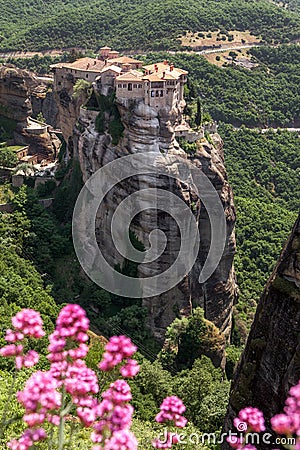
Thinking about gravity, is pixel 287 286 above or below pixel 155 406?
above

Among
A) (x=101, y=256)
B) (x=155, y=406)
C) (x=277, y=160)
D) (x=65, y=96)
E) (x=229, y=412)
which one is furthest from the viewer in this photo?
(x=277, y=160)

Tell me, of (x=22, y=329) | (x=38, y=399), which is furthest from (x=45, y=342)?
(x=38, y=399)

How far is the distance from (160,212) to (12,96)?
1019 inches

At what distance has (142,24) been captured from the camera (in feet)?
392

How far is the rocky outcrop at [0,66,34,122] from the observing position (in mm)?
59219

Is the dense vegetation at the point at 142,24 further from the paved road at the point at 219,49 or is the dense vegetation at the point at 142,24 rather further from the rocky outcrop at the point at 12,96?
the rocky outcrop at the point at 12,96

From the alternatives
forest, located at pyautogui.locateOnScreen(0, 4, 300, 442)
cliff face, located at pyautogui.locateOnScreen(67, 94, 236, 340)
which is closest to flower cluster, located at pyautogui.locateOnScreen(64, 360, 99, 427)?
forest, located at pyautogui.locateOnScreen(0, 4, 300, 442)

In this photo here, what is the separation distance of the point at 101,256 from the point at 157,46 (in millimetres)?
70744

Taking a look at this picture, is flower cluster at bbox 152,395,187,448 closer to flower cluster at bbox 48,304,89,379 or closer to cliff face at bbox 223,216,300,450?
flower cluster at bbox 48,304,89,379

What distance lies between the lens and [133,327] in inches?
1671

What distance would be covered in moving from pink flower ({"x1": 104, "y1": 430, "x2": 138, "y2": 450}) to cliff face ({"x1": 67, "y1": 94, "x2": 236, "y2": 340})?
117 ft

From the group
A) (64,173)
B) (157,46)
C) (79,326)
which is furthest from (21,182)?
(157,46)

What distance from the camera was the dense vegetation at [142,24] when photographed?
11438 centimetres

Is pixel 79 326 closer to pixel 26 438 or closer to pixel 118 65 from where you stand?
pixel 26 438
